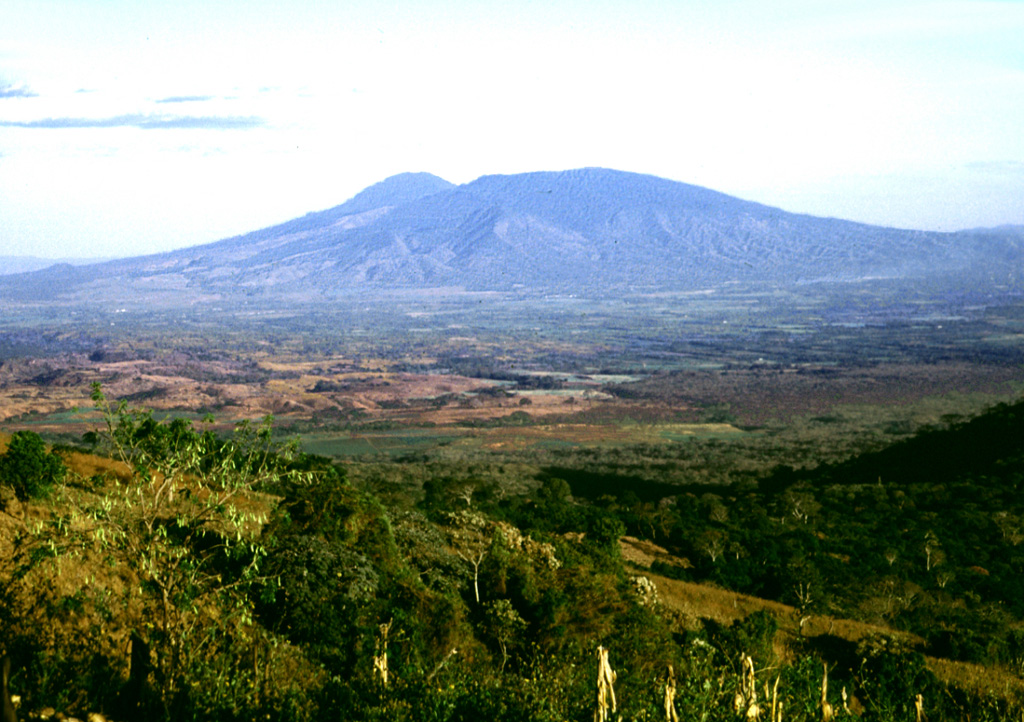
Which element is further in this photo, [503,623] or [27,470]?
[27,470]

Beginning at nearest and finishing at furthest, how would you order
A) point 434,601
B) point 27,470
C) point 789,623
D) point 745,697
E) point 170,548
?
point 745,697, point 170,548, point 434,601, point 27,470, point 789,623

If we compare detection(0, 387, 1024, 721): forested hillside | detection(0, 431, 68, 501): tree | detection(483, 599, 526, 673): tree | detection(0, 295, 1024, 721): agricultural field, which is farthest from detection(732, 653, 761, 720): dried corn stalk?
detection(0, 431, 68, 501): tree

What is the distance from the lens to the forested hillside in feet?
21.2

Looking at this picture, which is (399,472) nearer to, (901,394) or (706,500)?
(706,500)

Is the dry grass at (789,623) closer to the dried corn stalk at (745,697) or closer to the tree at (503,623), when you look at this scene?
the tree at (503,623)

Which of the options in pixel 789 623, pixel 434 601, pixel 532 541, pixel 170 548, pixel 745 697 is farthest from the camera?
pixel 789 623

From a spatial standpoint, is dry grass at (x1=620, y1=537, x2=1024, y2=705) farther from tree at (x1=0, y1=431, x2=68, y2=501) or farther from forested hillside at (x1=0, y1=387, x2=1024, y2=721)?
tree at (x1=0, y1=431, x2=68, y2=501)

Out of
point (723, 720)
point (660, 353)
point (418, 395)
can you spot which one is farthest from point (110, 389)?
point (723, 720)

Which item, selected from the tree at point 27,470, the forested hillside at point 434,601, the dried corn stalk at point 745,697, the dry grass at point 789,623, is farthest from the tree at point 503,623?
the tree at point 27,470

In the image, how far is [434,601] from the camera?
11.8 metres

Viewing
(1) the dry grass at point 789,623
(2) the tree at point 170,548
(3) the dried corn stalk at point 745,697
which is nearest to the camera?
(3) the dried corn stalk at point 745,697

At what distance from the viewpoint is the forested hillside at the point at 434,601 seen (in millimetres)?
6465

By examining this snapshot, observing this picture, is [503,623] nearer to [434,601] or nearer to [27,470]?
[434,601]

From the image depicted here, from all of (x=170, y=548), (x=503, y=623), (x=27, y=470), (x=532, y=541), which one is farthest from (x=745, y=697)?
(x=27, y=470)
